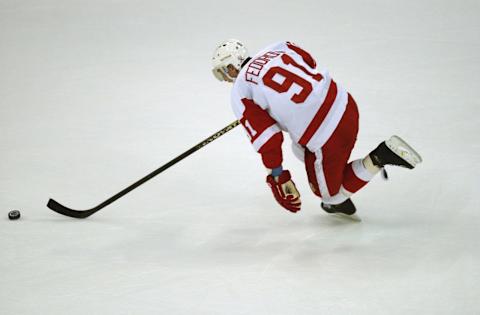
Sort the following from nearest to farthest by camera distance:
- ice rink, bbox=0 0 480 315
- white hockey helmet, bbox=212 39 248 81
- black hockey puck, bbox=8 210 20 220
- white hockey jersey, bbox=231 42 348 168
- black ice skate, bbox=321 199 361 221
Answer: ice rink, bbox=0 0 480 315 → white hockey jersey, bbox=231 42 348 168 → white hockey helmet, bbox=212 39 248 81 → black ice skate, bbox=321 199 361 221 → black hockey puck, bbox=8 210 20 220

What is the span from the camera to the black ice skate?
109 inches

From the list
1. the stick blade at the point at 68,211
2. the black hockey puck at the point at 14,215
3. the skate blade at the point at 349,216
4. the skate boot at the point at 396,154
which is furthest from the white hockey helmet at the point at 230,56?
the black hockey puck at the point at 14,215

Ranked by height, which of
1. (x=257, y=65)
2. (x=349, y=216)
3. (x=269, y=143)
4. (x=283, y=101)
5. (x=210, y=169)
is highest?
(x=257, y=65)

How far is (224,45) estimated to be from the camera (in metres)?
2.63

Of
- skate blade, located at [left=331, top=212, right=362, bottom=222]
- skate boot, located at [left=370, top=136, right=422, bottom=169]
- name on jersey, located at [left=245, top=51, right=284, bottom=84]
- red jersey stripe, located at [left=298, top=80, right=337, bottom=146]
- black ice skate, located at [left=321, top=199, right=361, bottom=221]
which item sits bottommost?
skate blade, located at [left=331, top=212, right=362, bottom=222]

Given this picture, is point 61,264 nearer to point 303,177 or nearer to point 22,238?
point 22,238

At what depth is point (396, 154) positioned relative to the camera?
258 centimetres

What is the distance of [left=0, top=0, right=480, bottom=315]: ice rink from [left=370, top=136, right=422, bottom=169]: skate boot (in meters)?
0.29

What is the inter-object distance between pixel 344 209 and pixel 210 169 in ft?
2.69

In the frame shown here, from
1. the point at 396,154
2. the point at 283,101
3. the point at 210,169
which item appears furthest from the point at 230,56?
the point at 210,169

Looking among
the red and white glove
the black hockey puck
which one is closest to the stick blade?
the black hockey puck

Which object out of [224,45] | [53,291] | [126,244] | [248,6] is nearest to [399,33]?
[248,6]

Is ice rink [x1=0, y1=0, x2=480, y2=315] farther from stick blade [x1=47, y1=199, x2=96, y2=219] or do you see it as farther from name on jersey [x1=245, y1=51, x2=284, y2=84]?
name on jersey [x1=245, y1=51, x2=284, y2=84]

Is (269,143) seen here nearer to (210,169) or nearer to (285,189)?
(285,189)
